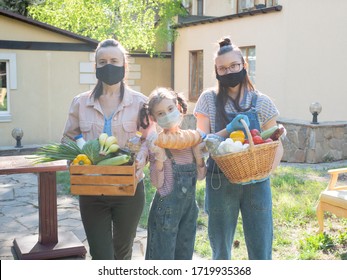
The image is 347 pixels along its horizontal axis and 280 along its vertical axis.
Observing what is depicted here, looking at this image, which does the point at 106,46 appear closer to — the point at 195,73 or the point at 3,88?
the point at 3,88

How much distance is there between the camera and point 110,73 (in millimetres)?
3174

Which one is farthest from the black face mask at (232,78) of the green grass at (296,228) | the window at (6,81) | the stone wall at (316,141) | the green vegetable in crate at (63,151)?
the window at (6,81)

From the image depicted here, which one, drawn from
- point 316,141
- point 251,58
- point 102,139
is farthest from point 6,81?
point 102,139

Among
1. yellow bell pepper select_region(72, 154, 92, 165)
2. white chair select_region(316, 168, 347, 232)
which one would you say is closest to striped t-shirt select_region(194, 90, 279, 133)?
yellow bell pepper select_region(72, 154, 92, 165)

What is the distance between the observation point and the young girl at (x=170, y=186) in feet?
10.1

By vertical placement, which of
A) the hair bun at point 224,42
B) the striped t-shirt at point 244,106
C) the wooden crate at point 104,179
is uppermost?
the hair bun at point 224,42

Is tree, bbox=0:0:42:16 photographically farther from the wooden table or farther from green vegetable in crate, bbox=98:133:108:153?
green vegetable in crate, bbox=98:133:108:153

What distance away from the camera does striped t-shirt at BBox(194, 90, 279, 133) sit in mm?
3113

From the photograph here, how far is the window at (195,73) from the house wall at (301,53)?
2398mm

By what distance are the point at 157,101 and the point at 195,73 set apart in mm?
13225

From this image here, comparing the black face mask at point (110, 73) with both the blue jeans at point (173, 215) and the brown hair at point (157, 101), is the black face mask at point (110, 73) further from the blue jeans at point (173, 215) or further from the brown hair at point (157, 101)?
the blue jeans at point (173, 215)

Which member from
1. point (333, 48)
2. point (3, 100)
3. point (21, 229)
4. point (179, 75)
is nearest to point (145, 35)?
point (179, 75)

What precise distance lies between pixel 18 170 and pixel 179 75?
13.3m

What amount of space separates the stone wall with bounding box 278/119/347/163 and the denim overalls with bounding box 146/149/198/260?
7448 mm
